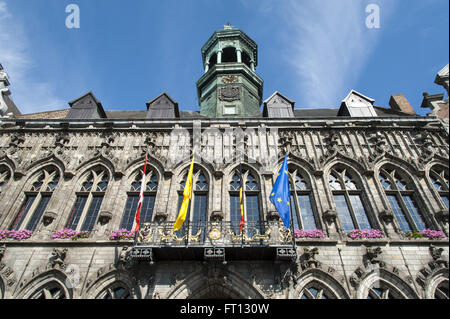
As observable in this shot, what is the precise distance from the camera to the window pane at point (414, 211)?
39.5ft

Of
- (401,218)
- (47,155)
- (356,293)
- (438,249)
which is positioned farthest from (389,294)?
(47,155)

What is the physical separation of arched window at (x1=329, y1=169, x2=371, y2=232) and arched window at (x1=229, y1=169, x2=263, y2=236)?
348cm

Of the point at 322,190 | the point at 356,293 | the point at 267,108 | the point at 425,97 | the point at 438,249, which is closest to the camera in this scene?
the point at 356,293

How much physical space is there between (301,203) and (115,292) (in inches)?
323

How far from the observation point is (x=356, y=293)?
32.5 ft

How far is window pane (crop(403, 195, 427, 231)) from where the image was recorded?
12037 mm

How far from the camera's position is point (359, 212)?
12547mm

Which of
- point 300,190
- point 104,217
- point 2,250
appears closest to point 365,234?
point 300,190

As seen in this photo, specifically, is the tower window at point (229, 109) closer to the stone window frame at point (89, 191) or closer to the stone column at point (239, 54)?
the stone column at point (239, 54)

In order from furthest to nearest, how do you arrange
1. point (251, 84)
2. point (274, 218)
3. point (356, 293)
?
point (251, 84), point (274, 218), point (356, 293)

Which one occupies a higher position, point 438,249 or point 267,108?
point 267,108

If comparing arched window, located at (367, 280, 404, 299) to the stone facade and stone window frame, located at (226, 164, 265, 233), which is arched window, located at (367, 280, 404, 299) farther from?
stone window frame, located at (226, 164, 265, 233)
